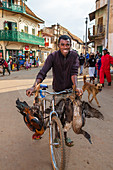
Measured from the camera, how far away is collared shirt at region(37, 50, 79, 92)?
2799mm

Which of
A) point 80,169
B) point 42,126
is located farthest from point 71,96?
point 80,169

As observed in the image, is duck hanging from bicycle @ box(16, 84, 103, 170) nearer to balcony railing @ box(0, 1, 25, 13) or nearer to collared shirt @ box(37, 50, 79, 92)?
collared shirt @ box(37, 50, 79, 92)

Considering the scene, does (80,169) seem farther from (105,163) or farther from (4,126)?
(4,126)

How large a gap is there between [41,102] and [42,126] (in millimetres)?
472

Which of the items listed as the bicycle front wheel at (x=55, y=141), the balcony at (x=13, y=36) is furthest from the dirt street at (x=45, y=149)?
the balcony at (x=13, y=36)

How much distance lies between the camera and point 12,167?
2.60 m

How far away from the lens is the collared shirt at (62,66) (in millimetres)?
2799

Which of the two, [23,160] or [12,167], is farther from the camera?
[23,160]

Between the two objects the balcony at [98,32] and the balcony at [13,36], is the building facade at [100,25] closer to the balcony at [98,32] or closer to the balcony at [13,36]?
the balcony at [98,32]

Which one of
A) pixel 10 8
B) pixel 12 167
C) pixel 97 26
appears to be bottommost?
pixel 12 167

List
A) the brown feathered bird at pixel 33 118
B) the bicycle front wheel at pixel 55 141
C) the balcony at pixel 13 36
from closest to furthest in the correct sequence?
the bicycle front wheel at pixel 55 141 → the brown feathered bird at pixel 33 118 → the balcony at pixel 13 36

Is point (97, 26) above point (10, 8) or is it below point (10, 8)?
below

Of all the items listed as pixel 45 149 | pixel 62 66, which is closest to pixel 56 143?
pixel 45 149

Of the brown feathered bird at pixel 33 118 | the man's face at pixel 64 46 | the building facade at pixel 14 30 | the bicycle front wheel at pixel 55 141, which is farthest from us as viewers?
the building facade at pixel 14 30
